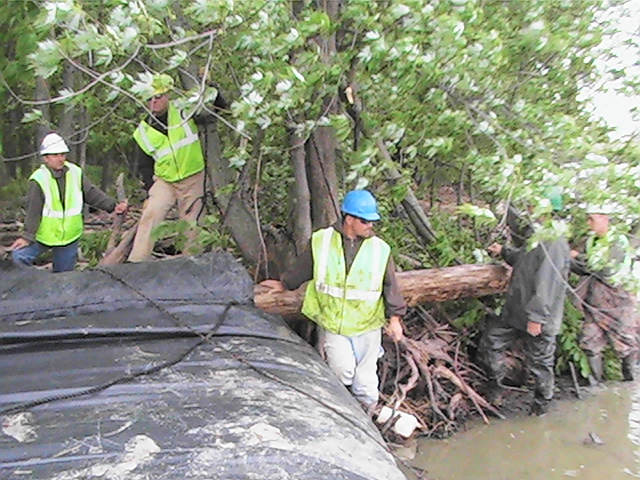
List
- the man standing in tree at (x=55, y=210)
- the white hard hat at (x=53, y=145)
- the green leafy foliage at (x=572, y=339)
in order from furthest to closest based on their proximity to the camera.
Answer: the green leafy foliage at (x=572, y=339) < the man standing in tree at (x=55, y=210) < the white hard hat at (x=53, y=145)

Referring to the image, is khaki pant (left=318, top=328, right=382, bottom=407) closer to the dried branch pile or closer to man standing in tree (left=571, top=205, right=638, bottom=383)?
the dried branch pile

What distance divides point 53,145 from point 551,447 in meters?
5.18

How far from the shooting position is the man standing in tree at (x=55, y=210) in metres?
5.96

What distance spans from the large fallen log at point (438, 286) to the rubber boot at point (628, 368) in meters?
1.99

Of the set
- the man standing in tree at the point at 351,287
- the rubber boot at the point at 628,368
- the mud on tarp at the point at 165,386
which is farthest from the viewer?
the rubber boot at the point at 628,368

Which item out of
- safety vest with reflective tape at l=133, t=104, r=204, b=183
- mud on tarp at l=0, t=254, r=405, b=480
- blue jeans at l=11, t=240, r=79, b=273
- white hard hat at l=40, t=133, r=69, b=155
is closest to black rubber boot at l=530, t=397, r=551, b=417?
mud on tarp at l=0, t=254, r=405, b=480

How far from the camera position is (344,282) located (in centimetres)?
496

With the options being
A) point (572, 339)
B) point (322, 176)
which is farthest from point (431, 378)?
point (322, 176)

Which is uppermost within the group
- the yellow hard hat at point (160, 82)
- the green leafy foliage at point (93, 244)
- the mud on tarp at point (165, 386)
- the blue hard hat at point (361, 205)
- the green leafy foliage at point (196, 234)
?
the yellow hard hat at point (160, 82)

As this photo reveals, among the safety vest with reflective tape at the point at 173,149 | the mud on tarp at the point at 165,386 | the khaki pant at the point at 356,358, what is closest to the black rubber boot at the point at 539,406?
the khaki pant at the point at 356,358

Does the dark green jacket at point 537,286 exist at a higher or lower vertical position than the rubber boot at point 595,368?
higher

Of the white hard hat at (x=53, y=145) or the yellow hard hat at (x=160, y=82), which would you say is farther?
the white hard hat at (x=53, y=145)

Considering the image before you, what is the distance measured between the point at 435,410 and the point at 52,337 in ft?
12.5

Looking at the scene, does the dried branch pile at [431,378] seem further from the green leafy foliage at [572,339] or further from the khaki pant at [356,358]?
the green leafy foliage at [572,339]
